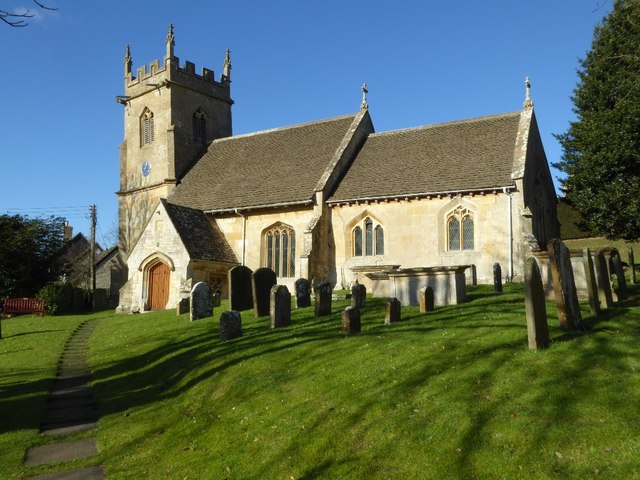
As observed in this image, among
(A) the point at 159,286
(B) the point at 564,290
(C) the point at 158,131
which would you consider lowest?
(B) the point at 564,290

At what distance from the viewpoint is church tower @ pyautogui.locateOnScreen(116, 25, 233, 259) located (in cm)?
3300

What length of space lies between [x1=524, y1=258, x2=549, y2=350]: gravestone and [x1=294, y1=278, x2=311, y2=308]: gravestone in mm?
9378

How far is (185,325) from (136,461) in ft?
29.8

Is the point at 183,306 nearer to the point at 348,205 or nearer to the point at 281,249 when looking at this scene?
the point at 281,249

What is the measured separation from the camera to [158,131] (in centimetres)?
3375

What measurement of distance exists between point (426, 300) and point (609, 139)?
1823 cm

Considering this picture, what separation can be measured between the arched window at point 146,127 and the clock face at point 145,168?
136cm

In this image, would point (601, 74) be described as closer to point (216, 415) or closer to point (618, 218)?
point (618, 218)

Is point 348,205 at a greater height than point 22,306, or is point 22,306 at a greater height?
point 348,205

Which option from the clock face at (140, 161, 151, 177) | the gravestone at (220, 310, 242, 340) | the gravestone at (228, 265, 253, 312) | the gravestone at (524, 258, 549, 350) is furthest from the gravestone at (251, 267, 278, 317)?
the clock face at (140, 161, 151, 177)

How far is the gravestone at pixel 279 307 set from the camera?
13343 millimetres

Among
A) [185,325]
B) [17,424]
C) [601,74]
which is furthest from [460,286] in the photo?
[601,74]

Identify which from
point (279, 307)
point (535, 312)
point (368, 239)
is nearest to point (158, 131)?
point (368, 239)

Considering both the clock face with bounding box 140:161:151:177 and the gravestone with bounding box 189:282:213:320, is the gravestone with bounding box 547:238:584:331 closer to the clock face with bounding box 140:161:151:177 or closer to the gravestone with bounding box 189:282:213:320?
the gravestone with bounding box 189:282:213:320
